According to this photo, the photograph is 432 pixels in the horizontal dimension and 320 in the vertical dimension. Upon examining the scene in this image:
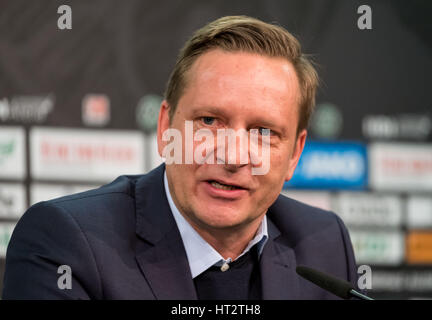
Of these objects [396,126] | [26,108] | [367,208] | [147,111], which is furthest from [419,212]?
[26,108]

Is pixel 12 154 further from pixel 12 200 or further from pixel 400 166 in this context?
pixel 400 166

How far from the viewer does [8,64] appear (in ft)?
8.96

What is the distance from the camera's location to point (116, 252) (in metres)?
1.36

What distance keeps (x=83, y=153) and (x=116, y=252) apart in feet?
4.95

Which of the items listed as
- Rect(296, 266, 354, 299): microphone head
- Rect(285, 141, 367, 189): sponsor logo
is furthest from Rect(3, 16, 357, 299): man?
Rect(285, 141, 367, 189): sponsor logo

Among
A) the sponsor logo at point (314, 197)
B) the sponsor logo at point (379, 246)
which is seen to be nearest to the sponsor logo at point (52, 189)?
the sponsor logo at point (314, 197)

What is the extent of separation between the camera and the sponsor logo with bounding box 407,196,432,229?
3.10 m

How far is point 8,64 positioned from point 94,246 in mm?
1656

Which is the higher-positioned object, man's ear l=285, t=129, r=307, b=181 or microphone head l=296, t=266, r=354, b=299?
man's ear l=285, t=129, r=307, b=181

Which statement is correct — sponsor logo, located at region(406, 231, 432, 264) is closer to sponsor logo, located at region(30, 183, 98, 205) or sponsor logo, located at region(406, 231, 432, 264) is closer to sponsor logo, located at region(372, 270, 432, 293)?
sponsor logo, located at region(372, 270, 432, 293)

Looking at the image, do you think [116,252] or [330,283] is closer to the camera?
[330,283]

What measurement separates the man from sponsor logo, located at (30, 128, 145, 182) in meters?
1.26

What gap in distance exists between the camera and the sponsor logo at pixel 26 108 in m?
2.72

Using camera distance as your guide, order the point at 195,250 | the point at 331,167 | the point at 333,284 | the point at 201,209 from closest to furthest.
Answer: the point at 333,284 → the point at 201,209 → the point at 195,250 → the point at 331,167
